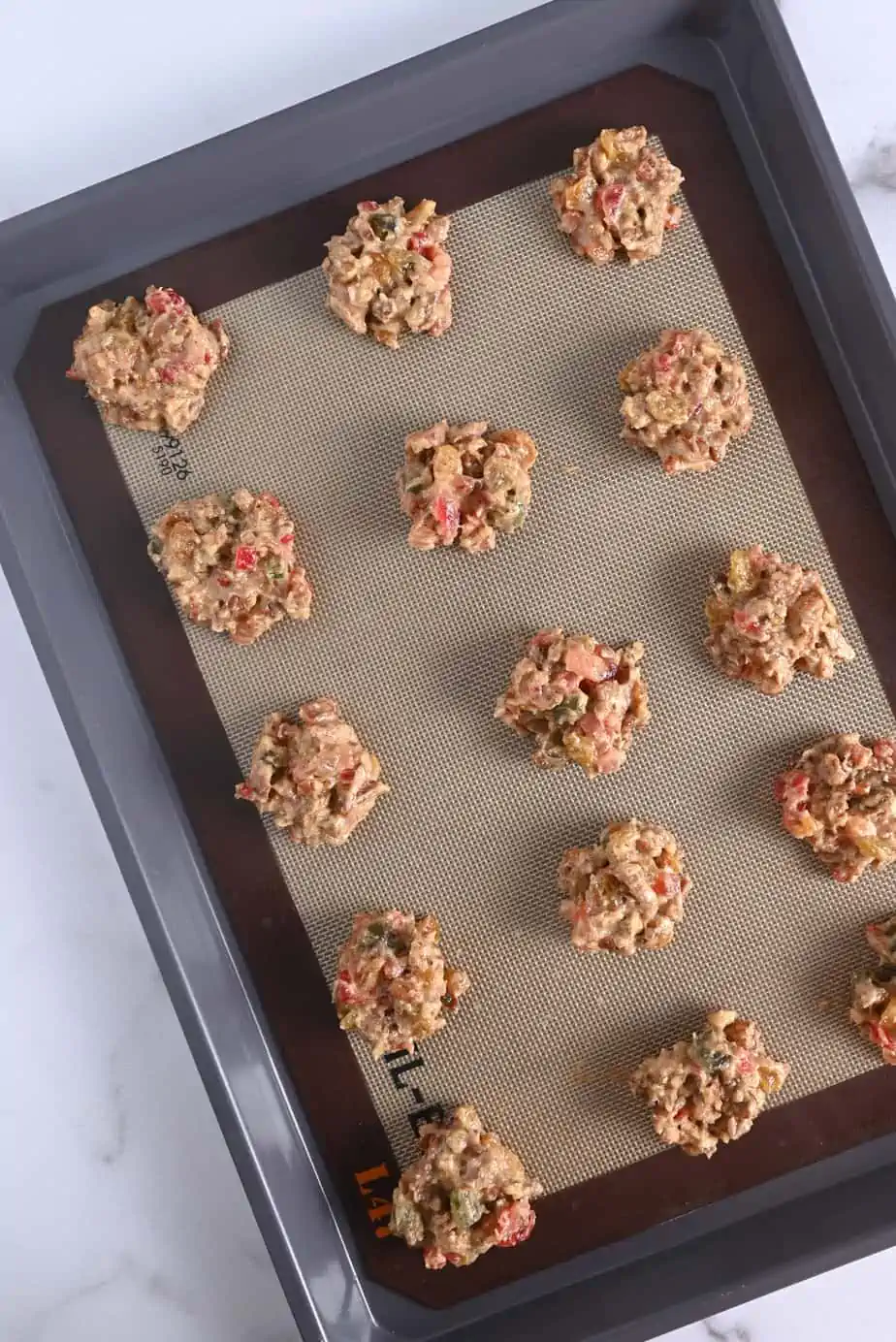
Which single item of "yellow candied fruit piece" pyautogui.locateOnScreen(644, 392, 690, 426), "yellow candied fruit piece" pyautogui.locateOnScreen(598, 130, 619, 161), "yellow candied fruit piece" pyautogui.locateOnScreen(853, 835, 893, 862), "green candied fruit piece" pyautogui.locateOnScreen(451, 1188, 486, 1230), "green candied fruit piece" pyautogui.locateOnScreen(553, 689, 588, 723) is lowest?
"green candied fruit piece" pyautogui.locateOnScreen(451, 1188, 486, 1230)

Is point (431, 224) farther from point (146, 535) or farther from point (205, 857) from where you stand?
point (205, 857)

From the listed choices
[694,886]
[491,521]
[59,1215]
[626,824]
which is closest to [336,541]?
[491,521]

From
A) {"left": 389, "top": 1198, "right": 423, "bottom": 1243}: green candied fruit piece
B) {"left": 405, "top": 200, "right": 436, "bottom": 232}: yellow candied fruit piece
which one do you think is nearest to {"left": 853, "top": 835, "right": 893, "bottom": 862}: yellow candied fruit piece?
{"left": 389, "top": 1198, "right": 423, "bottom": 1243}: green candied fruit piece

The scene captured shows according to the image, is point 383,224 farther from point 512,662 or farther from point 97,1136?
point 97,1136

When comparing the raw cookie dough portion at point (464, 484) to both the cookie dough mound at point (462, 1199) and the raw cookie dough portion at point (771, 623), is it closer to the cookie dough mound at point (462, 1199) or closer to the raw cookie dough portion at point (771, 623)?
the raw cookie dough portion at point (771, 623)

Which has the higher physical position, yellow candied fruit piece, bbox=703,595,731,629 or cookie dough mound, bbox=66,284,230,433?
cookie dough mound, bbox=66,284,230,433

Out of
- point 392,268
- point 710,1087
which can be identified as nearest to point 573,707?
point 710,1087

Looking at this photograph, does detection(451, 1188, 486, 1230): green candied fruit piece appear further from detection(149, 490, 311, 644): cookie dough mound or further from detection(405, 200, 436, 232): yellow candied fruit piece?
detection(405, 200, 436, 232): yellow candied fruit piece
